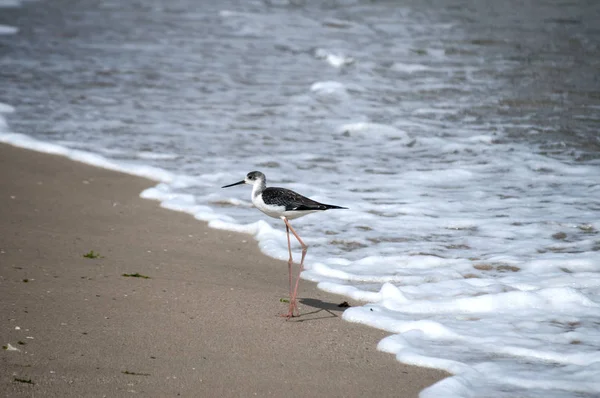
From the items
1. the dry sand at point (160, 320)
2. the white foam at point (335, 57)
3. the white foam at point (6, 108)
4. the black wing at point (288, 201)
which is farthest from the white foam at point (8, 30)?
the black wing at point (288, 201)

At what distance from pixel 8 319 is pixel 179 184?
12.8 ft

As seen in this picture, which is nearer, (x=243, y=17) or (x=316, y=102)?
(x=316, y=102)

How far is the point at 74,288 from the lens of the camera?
17.2 feet

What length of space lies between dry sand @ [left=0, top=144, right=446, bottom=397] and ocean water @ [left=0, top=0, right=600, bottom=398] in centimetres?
31

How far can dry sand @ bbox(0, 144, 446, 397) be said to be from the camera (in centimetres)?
404

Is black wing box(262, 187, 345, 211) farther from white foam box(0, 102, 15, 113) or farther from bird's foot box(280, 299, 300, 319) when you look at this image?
white foam box(0, 102, 15, 113)

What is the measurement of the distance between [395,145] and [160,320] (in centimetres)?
612

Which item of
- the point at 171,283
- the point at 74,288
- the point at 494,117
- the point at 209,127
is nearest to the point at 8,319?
the point at 74,288

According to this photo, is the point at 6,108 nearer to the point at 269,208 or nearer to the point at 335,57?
the point at 269,208

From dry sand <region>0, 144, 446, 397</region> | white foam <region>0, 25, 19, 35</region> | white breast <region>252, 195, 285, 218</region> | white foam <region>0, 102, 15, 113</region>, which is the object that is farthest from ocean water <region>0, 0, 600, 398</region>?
white breast <region>252, 195, 285, 218</region>

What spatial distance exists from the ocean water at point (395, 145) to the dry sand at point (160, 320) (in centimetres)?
31

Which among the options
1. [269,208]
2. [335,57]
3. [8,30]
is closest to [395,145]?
[269,208]

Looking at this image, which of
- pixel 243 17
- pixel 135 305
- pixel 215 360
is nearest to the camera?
pixel 215 360

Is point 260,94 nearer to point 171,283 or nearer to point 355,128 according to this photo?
point 355,128
